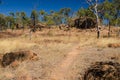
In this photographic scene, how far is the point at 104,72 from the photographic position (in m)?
13.2

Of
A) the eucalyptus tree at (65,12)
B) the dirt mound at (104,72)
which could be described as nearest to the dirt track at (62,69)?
the dirt mound at (104,72)

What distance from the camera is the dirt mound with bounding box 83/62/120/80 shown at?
42.0ft

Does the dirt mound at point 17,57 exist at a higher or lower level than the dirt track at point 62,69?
higher

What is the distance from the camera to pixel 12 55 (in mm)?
18547

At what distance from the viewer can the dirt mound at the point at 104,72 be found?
12.8 m

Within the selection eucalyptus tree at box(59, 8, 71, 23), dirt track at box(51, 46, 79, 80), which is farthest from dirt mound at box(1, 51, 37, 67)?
eucalyptus tree at box(59, 8, 71, 23)

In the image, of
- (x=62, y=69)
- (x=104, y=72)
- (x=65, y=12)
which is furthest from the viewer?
(x=65, y=12)

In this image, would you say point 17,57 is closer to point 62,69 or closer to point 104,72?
point 62,69

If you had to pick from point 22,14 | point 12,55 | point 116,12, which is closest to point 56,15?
point 22,14

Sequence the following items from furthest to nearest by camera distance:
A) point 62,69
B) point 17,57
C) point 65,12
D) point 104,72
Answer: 1. point 65,12
2. point 17,57
3. point 62,69
4. point 104,72

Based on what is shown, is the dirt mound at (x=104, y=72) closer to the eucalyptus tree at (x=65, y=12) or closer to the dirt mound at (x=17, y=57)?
the dirt mound at (x=17, y=57)

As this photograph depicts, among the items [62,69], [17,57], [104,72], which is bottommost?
[62,69]

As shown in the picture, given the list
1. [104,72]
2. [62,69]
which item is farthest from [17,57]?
[104,72]

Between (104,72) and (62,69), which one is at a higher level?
(104,72)
